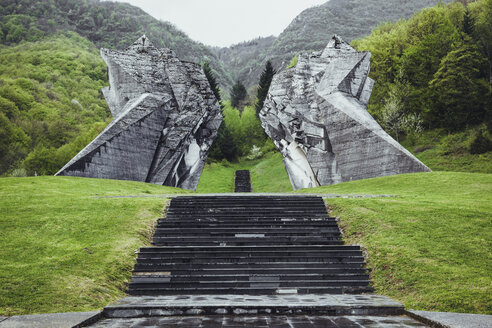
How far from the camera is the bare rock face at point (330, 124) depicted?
20.5 meters

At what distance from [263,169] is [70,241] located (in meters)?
37.6

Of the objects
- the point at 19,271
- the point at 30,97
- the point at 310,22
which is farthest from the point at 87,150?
the point at 310,22

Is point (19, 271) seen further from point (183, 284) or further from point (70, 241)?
point (183, 284)

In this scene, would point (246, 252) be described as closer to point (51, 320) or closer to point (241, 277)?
point (241, 277)

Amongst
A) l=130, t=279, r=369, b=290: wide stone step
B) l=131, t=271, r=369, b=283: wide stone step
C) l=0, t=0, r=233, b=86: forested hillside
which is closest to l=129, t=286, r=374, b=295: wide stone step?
l=130, t=279, r=369, b=290: wide stone step

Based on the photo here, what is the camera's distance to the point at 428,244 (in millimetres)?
8875

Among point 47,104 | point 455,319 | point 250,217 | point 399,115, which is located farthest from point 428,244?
point 47,104

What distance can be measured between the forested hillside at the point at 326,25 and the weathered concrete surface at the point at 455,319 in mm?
109383

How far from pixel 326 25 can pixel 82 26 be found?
7659cm

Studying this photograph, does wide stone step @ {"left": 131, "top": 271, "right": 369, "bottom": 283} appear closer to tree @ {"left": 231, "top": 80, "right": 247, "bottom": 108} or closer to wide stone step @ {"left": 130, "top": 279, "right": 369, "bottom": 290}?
wide stone step @ {"left": 130, "top": 279, "right": 369, "bottom": 290}

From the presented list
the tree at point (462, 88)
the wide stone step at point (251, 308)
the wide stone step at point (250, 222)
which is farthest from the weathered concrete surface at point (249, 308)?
the tree at point (462, 88)

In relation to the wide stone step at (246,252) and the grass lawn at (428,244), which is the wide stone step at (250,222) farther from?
the wide stone step at (246,252)

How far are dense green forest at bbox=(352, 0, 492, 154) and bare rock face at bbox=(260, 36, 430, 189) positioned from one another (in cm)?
1275

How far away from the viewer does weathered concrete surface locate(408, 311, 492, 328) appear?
5.12 meters
